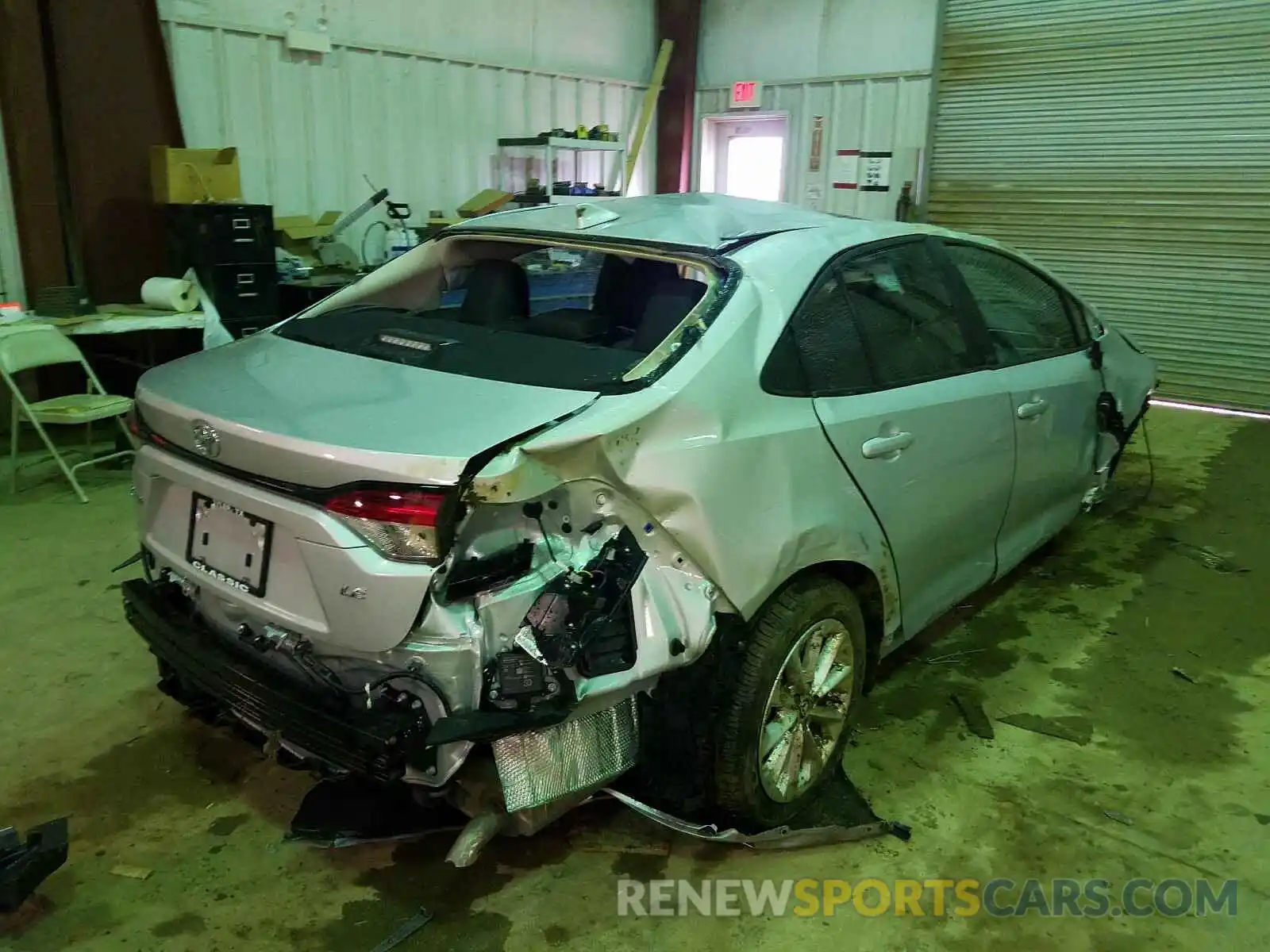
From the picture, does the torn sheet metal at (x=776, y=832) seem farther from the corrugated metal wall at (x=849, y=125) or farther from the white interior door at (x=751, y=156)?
the white interior door at (x=751, y=156)

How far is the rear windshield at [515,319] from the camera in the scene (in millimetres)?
2102

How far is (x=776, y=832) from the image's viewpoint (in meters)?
2.20

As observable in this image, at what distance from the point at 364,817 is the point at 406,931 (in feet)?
1.02

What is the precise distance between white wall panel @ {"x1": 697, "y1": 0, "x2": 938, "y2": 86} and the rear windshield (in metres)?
6.42

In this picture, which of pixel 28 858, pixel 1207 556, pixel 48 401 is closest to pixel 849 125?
pixel 1207 556

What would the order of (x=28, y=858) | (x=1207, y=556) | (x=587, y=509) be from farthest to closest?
(x=1207, y=556), (x=28, y=858), (x=587, y=509)

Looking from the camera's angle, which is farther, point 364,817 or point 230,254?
point 230,254

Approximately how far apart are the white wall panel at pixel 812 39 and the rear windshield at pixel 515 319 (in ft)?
21.1

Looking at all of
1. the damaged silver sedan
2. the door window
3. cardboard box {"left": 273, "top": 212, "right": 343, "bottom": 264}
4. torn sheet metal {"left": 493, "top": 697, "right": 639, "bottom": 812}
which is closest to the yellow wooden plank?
cardboard box {"left": 273, "top": 212, "right": 343, "bottom": 264}

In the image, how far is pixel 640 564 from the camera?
1.84m

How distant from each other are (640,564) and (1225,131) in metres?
7.34

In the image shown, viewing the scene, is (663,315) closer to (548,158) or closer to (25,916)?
(25,916)

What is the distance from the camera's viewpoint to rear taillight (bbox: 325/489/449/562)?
1647 millimetres

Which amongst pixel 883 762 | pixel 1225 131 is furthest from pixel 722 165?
pixel 883 762
